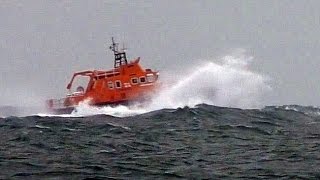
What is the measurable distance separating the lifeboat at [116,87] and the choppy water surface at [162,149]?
12.1 metres

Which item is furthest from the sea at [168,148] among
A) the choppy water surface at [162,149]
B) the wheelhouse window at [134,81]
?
the wheelhouse window at [134,81]

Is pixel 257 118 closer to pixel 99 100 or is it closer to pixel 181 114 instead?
pixel 181 114

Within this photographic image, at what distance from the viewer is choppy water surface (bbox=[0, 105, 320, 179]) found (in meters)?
17.5

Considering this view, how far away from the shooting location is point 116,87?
4753 centimetres

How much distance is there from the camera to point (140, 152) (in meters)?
21.5

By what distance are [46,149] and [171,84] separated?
89.5ft

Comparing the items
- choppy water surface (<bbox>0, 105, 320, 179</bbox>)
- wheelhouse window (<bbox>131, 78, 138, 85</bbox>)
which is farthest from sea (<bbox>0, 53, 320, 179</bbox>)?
wheelhouse window (<bbox>131, 78, 138, 85</bbox>)

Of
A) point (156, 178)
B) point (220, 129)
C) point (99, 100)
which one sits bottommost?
point (156, 178)

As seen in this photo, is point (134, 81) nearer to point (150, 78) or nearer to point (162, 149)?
point (150, 78)

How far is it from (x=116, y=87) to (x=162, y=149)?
25.6 meters

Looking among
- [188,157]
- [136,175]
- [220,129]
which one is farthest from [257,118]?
[136,175]

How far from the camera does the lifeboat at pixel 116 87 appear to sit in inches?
1849

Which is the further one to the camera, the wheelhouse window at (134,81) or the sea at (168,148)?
the wheelhouse window at (134,81)

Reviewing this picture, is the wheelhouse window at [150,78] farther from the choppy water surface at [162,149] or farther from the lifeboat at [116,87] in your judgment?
the choppy water surface at [162,149]
